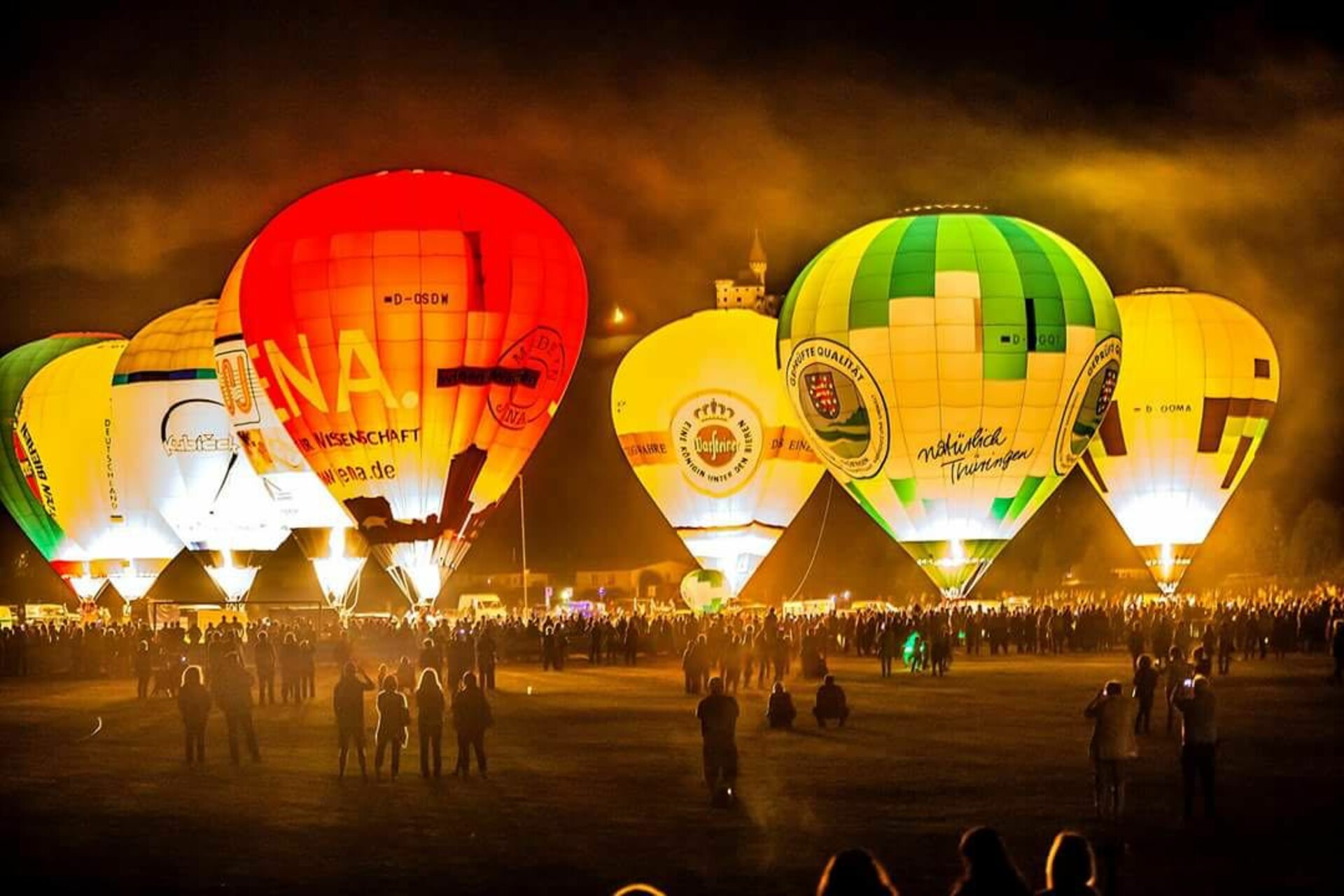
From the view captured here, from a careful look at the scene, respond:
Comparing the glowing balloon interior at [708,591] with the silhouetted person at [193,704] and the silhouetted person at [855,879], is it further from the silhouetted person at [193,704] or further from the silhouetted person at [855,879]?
the silhouetted person at [855,879]

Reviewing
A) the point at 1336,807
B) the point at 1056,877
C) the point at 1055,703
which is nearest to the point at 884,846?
the point at 1336,807

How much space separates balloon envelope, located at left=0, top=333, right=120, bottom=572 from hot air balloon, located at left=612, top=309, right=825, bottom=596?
14.1 metres

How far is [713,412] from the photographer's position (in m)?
43.2

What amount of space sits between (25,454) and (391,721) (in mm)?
33712

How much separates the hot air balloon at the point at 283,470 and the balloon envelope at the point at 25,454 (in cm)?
1231

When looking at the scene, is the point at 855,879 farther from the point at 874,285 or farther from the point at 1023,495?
the point at 1023,495

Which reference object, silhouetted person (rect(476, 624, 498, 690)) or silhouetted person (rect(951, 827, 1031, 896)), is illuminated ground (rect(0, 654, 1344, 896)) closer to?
silhouetted person (rect(951, 827, 1031, 896))

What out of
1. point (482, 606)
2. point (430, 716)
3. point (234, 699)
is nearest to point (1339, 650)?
point (430, 716)

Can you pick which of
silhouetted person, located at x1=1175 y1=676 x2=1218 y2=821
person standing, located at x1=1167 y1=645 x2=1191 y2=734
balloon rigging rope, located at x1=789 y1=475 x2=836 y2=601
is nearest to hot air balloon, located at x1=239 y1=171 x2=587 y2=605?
person standing, located at x1=1167 y1=645 x2=1191 y2=734

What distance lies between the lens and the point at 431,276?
30031mm

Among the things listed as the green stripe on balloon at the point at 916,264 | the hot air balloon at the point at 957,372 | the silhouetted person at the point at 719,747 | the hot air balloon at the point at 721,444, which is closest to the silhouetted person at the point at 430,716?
the silhouetted person at the point at 719,747

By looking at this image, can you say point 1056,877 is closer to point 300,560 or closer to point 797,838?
point 797,838

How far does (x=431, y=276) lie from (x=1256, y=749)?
1563 cm

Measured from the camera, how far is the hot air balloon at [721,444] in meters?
42.9
